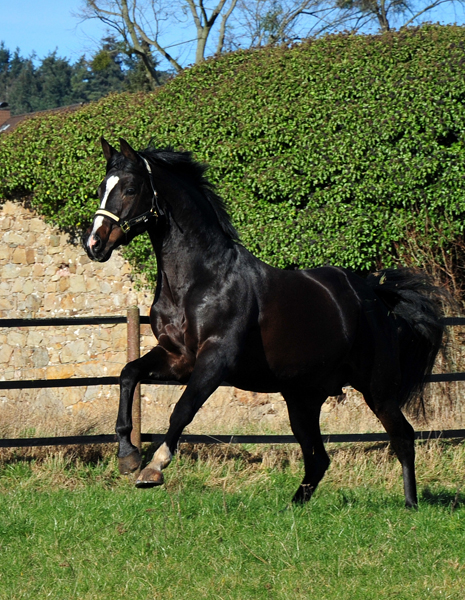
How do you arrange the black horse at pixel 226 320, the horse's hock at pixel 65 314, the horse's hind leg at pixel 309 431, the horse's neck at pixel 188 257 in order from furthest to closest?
the horse's hock at pixel 65 314, the horse's hind leg at pixel 309 431, the horse's neck at pixel 188 257, the black horse at pixel 226 320

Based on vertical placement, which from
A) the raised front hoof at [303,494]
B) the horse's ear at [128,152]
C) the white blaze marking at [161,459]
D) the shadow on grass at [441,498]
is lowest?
the shadow on grass at [441,498]

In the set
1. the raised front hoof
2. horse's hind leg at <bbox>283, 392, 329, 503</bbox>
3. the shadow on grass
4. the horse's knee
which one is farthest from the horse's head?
the shadow on grass

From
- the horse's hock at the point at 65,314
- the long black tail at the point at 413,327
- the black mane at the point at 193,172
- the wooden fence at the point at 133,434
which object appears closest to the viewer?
the black mane at the point at 193,172

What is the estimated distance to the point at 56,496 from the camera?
209 inches

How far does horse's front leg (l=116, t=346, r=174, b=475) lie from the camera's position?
167 inches

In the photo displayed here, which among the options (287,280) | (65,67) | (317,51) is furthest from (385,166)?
(65,67)

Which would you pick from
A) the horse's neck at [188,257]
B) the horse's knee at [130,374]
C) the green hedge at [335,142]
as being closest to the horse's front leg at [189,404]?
the horse's knee at [130,374]

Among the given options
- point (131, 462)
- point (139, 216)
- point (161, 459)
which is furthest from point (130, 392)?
point (139, 216)

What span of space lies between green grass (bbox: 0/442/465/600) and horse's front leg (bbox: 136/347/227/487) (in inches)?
16.8

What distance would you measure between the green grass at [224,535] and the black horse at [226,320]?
1.33 feet

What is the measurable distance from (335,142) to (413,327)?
3526 millimetres

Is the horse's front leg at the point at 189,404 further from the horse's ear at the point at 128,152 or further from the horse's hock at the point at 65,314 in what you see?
the horse's hock at the point at 65,314

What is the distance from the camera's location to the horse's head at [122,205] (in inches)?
169

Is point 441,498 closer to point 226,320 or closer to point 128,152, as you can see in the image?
point 226,320
